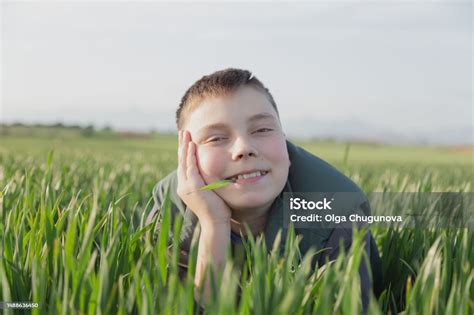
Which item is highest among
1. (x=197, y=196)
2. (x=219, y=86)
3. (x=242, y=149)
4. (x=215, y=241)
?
(x=219, y=86)

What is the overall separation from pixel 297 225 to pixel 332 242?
10 centimetres

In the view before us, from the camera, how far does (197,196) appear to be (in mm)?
1330

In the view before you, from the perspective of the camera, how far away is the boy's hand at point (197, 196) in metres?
1.33

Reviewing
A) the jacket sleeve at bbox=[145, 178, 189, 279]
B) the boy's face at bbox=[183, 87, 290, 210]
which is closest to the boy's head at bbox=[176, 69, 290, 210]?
the boy's face at bbox=[183, 87, 290, 210]

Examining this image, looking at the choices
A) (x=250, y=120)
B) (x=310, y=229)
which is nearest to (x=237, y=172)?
(x=250, y=120)

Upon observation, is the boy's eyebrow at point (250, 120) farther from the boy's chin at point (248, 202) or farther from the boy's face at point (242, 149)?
the boy's chin at point (248, 202)

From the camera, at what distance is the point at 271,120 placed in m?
1.37

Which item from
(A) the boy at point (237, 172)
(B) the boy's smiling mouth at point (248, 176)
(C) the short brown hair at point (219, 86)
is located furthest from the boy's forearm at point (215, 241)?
(C) the short brown hair at point (219, 86)

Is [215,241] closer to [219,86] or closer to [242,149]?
[242,149]

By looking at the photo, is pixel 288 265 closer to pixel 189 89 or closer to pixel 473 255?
pixel 473 255

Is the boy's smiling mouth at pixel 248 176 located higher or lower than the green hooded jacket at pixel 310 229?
higher

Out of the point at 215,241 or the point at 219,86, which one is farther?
the point at 219,86

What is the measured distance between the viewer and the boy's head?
1.32 m

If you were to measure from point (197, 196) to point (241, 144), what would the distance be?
0.58 feet
